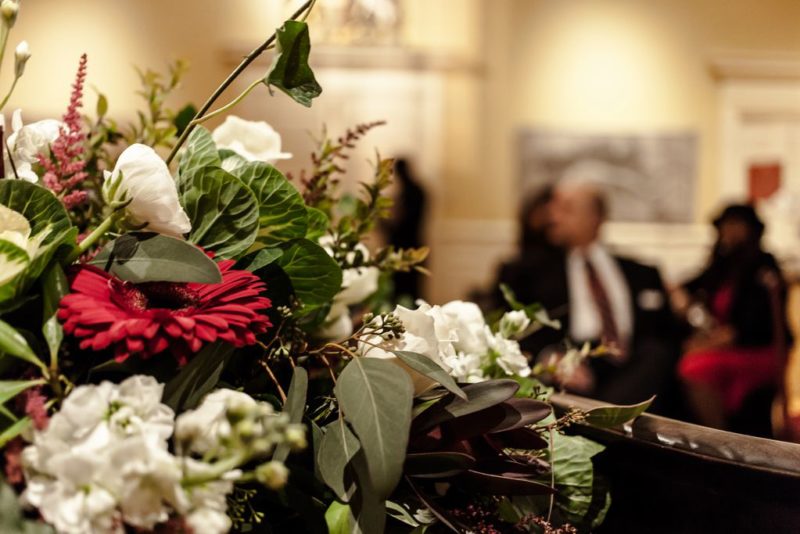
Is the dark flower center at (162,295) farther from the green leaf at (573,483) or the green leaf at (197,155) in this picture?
the green leaf at (573,483)

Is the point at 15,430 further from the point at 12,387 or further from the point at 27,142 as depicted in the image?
the point at 27,142

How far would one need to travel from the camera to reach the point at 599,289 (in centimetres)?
360

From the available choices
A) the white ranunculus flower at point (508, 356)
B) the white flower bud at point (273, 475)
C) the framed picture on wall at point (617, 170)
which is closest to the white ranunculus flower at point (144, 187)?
the white flower bud at point (273, 475)

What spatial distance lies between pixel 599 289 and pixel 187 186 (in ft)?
10.6

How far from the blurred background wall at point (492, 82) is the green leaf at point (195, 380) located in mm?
5655

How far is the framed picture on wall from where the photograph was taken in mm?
6453

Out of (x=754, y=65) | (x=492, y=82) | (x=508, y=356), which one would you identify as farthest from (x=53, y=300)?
(x=754, y=65)

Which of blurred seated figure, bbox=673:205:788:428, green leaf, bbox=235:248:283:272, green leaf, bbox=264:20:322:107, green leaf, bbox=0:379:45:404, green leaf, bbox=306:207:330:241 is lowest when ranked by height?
blurred seated figure, bbox=673:205:788:428

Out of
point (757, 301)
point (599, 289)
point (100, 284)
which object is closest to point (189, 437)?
point (100, 284)

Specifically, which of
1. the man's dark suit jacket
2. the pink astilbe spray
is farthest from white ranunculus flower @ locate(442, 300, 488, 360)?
the man's dark suit jacket

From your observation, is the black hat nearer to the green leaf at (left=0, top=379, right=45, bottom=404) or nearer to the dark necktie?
the dark necktie

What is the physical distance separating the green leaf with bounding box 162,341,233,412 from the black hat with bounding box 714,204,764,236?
3726 mm

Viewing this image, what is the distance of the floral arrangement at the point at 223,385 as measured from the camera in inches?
16.0

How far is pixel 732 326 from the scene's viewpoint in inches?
145
